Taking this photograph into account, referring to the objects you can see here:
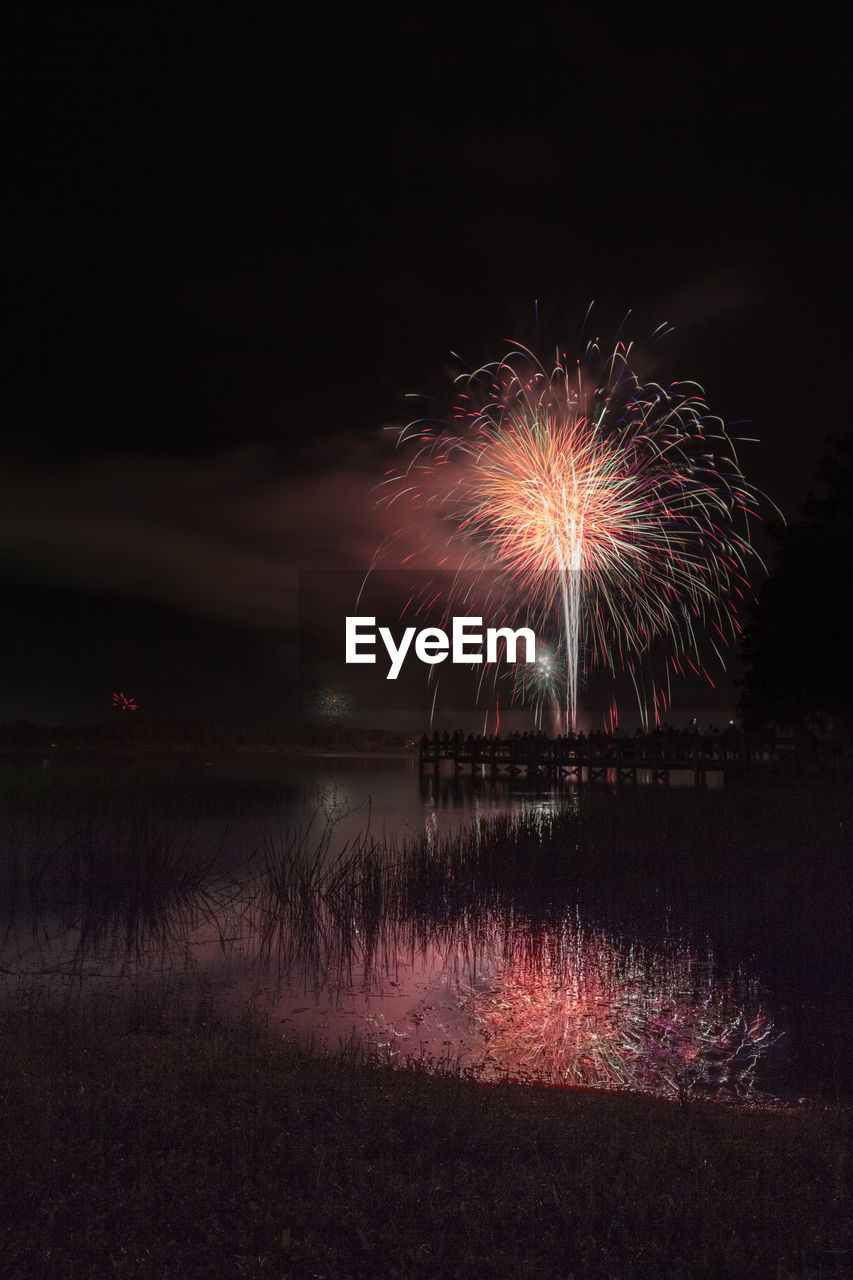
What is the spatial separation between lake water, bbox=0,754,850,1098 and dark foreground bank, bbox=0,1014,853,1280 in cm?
225

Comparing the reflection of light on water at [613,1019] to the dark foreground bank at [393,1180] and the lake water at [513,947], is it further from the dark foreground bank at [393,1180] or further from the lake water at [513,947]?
the dark foreground bank at [393,1180]

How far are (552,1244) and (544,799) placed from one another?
141ft

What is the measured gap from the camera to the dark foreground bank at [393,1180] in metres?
4.16

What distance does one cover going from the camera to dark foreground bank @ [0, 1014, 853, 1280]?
164 inches

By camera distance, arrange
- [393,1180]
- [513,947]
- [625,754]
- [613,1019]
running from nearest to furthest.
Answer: [393,1180], [613,1019], [513,947], [625,754]

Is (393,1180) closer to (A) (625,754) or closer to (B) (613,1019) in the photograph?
(B) (613,1019)

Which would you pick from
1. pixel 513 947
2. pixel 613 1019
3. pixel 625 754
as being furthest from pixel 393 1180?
pixel 625 754

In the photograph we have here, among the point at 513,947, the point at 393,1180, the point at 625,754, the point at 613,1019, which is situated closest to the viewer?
the point at 393,1180

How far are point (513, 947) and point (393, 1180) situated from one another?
883cm

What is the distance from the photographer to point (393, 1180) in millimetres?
4734

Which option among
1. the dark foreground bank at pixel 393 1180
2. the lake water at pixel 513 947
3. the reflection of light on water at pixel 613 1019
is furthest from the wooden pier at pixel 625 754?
the dark foreground bank at pixel 393 1180

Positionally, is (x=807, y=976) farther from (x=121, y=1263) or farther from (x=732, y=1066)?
(x=121, y=1263)

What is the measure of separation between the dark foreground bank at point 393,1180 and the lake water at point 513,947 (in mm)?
2246

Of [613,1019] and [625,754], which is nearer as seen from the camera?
[613,1019]
